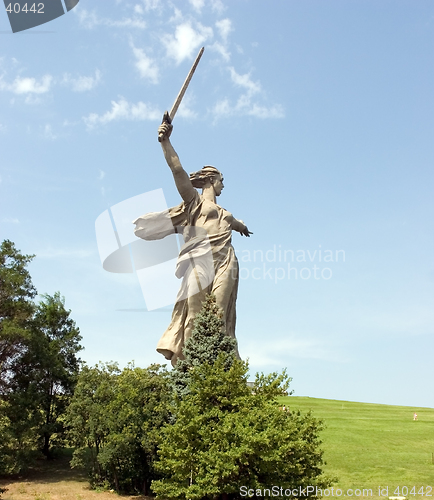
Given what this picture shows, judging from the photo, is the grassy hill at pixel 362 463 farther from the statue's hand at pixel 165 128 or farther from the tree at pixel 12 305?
the statue's hand at pixel 165 128

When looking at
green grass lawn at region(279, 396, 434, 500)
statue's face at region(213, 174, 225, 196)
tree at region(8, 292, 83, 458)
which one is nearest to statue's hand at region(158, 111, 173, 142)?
statue's face at region(213, 174, 225, 196)

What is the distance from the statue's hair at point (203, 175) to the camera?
1563 cm

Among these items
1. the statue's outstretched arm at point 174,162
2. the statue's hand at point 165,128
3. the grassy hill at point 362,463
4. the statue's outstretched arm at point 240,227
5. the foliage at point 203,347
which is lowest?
the grassy hill at point 362,463

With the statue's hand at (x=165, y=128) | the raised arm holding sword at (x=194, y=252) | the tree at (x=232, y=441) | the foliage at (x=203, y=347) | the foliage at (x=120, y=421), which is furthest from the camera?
the foliage at (x=120, y=421)

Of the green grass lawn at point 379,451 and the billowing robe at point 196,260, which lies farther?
the green grass lawn at point 379,451

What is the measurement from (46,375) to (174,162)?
17.5 m

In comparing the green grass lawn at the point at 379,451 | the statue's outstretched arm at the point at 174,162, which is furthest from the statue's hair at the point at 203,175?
the green grass lawn at the point at 379,451

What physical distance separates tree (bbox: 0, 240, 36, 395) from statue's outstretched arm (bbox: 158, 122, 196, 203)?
479 inches

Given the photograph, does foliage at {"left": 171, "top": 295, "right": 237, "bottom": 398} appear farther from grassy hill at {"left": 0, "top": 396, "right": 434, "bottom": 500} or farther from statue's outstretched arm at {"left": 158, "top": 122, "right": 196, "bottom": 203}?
grassy hill at {"left": 0, "top": 396, "right": 434, "bottom": 500}

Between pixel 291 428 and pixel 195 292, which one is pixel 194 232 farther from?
pixel 291 428

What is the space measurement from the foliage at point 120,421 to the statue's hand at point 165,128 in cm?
760

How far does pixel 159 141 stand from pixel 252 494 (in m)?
8.91

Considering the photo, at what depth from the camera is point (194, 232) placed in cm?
1468

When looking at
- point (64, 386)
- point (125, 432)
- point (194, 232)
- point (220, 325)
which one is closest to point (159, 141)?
point (194, 232)
